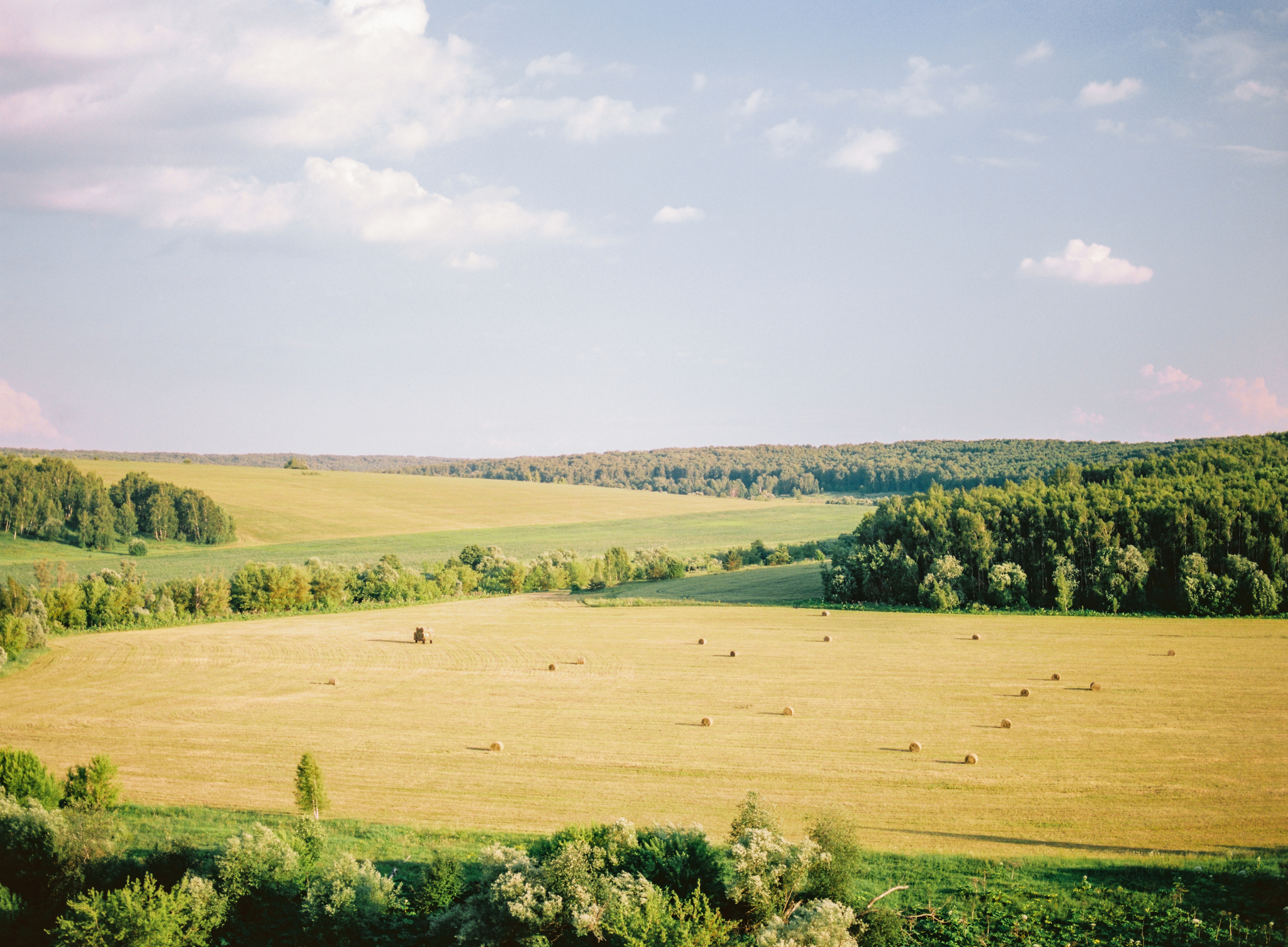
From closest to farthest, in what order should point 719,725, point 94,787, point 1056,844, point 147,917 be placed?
point 147,917 → point 1056,844 → point 94,787 → point 719,725

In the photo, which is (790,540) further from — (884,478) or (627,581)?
(884,478)

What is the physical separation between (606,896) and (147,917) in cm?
916

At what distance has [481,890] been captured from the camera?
16031 millimetres

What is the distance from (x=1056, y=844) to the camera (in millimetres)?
19719

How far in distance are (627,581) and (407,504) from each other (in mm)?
52359

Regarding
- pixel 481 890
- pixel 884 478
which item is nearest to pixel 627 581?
pixel 481 890

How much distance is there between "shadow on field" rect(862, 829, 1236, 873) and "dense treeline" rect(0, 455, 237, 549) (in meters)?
86.6

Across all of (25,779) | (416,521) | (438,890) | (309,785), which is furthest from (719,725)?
(416,521)

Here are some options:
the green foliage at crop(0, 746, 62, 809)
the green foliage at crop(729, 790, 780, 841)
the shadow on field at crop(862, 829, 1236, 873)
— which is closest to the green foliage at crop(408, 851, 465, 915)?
the green foliage at crop(729, 790, 780, 841)

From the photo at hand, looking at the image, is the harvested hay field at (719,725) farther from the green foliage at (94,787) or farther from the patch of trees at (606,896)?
the patch of trees at (606,896)

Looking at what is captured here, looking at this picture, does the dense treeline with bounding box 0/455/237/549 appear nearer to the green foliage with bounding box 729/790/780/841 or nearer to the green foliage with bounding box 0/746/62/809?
the green foliage with bounding box 0/746/62/809

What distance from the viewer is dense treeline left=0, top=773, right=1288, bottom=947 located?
15133mm

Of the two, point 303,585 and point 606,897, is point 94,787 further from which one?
point 303,585

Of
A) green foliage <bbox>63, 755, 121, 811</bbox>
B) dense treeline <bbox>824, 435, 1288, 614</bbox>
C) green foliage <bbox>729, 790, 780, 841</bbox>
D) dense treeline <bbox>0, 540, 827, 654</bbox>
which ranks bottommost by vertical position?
dense treeline <bbox>0, 540, 827, 654</bbox>
